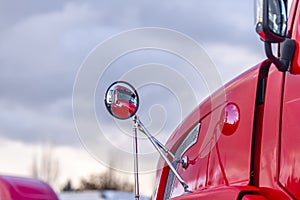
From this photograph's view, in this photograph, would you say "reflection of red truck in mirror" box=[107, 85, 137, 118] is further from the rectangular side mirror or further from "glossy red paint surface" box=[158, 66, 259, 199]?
the rectangular side mirror

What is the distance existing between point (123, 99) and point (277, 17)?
1.04 meters

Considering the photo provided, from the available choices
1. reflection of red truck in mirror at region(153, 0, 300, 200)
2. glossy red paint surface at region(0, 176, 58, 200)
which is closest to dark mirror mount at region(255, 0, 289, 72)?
reflection of red truck in mirror at region(153, 0, 300, 200)

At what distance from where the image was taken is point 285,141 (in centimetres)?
257

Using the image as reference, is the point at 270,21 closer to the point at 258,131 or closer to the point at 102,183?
the point at 258,131

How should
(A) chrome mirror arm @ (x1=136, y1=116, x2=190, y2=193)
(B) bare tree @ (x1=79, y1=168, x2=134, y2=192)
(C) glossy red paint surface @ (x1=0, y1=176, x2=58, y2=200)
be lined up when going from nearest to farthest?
(A) chrome mirror arm @ (x1=136, y1=116, x2=190, y2=193)
(C) glossy red paint surface @ (x1=0, y1=176, x2=58, y2=200)
(B) bare tree @ (x1=79, y1=168, x2=134, y2=192)

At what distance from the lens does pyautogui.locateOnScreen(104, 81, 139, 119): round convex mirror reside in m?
3.24

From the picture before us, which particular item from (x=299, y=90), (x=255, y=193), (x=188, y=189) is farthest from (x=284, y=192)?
(x=188, y=189)

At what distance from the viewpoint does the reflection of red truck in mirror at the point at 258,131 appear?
8.23ft

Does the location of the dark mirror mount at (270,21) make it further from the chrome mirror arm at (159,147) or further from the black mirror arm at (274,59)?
the chrome mirror arm at (159,147)

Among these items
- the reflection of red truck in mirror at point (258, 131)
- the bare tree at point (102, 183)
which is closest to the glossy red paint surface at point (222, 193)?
the reflection of red truck in mirror at point (258, 131)

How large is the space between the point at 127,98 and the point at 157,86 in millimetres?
164

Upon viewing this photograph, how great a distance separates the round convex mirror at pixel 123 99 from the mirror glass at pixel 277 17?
983 mm

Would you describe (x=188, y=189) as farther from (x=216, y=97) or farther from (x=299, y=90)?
(x=299, y=90)

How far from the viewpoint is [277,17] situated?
8.04ft
